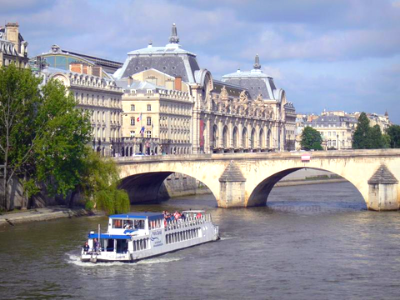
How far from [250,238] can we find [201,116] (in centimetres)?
7602

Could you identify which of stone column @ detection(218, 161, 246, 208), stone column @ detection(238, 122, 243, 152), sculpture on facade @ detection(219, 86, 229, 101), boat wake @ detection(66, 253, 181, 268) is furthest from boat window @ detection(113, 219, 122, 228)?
stone column @ detection(238, 122, 243, 152)

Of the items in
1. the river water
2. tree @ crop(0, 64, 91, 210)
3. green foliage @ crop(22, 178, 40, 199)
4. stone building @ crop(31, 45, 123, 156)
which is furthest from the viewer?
stone building @ crop(31, 45, 123, 156)

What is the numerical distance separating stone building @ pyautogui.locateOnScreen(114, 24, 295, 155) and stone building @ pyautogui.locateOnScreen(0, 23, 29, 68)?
26221mm

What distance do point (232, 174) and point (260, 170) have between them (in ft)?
8.68

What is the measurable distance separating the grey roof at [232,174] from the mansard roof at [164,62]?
1905 inches

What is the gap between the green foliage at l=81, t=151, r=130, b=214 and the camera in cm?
8544

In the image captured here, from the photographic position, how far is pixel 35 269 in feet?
→ 189

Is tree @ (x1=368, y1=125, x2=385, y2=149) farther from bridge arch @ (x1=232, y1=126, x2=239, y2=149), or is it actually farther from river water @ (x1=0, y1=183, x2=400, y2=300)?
river water @ (x1=0, y1=183, x2=400, y2=300)

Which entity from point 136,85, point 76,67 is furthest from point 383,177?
point 136,85

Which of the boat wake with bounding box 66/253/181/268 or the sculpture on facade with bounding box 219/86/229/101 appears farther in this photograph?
the sculpture on facade with bounding box 219/86/229/101

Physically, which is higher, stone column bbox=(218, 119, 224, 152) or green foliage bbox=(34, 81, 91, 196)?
stone column bbox=(218, 119, 224, 152)

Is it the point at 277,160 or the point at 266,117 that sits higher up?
the point at 266,117

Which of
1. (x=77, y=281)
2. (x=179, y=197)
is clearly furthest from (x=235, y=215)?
(x=77, y=281)

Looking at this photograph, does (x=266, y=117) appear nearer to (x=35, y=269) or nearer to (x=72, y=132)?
(x=72, y=132)
